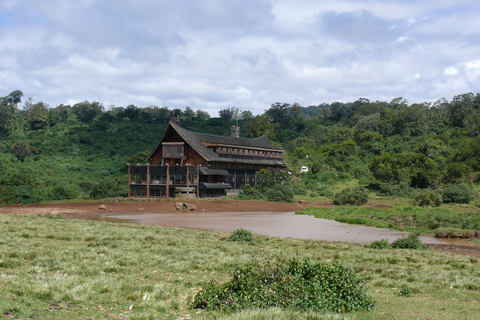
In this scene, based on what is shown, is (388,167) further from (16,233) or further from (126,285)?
(126,285)

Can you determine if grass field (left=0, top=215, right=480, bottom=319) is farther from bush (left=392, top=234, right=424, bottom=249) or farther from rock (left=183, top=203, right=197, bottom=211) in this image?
rock (left=183, top=203, right=197, bottom=211)

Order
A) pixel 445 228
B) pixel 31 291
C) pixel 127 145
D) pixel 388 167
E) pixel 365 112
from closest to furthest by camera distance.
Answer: pixel 31 291 → pixel 445 228 → pixel 388 167 → pixel 127 145 → pixel 365 112

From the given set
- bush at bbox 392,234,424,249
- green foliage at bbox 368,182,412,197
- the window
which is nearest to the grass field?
bush at bbox 392,234,424,249

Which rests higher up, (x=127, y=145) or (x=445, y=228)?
(x=127, y=145)

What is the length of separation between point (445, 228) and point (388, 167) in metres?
36.3

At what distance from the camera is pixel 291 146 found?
322 feet

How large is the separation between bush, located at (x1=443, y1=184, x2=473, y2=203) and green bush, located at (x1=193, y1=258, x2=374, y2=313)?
4543cm

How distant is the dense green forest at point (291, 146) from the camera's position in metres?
62.7

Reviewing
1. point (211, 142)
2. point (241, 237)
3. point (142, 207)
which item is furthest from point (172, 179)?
point (241, 237)

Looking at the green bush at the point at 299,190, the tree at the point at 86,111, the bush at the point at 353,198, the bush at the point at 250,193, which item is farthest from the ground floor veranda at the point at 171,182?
the tree at the point at 86,111

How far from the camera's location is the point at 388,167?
2591 inches

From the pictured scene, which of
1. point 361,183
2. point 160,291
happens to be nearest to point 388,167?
point 361,183

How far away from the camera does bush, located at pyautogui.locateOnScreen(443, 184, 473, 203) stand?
50.7 m

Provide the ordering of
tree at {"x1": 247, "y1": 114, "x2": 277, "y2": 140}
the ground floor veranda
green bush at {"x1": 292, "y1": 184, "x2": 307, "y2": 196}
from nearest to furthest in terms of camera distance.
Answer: the ground floor veranda, green bush at {"x1": 292, "y1": 184, "x2": 307, "y2": 196}, tree at {"x1": 247, "y1": 114, "x2": 277, "y2": 140}
